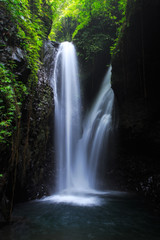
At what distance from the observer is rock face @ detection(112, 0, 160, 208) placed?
21.1ft

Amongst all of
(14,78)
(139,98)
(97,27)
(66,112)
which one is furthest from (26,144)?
(97,27)

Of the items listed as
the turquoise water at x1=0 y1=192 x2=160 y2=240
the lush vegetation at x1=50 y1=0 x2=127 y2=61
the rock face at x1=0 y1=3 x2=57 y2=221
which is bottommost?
the turquoise water at x1=0 y1=192 x2=160 y2=240

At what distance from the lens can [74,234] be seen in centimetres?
352

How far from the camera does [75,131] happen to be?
11125 mm

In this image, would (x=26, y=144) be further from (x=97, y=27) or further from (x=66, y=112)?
(x=97, y=27)

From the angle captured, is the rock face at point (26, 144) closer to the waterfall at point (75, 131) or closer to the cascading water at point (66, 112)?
the cascading water at point (66, 112)

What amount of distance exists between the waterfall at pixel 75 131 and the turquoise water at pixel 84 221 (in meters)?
2.99

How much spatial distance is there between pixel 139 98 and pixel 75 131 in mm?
4802

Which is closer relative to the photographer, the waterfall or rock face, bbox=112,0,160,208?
rock face, bbox=112,0,160,208

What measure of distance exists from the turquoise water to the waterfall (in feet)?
9.80

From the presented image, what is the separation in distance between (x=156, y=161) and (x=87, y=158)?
4191 millimetres

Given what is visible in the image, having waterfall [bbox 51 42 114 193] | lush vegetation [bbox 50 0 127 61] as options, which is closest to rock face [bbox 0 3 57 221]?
waterfall [bbox 51 42 114 193]

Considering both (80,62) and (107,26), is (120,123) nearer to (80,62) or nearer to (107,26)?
(80,62)

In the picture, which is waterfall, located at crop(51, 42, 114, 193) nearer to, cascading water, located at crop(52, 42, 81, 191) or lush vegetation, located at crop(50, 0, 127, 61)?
cascading water, located at crop(52, 42, 81, 191)
